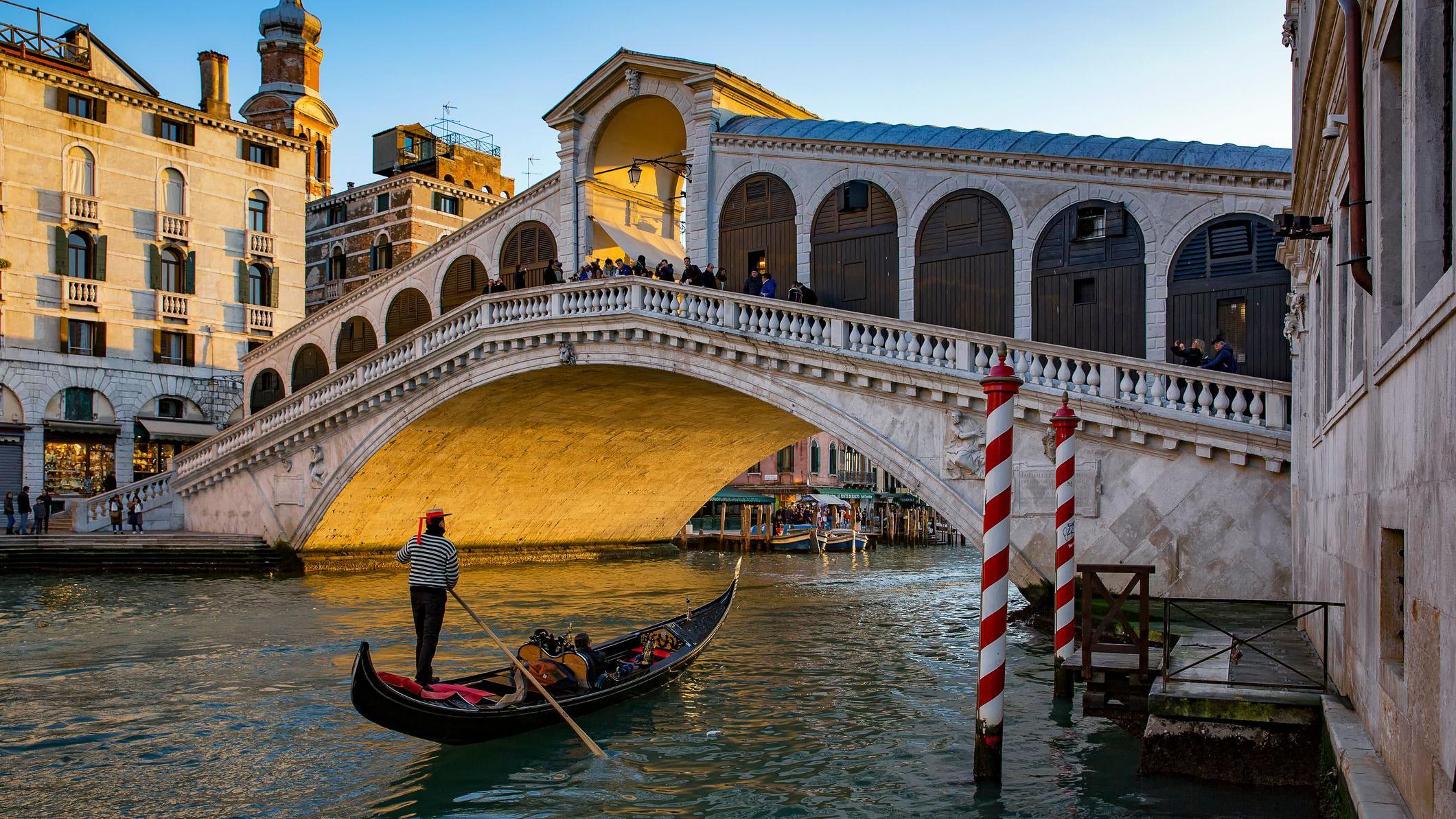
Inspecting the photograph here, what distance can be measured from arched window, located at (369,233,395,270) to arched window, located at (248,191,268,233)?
12.3 ft

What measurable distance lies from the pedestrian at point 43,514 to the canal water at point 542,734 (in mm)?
7421

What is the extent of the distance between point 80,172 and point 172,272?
2.88 metres

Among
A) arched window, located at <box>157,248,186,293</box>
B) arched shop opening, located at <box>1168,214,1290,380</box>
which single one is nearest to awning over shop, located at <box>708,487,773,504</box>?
arched window, located at <box>157,248,186,293</box>

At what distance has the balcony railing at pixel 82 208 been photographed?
24641 millimetres

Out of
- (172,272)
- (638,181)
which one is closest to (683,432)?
(638,181)

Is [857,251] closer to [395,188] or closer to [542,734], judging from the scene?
[542,734]

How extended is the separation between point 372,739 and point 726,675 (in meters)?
3.47

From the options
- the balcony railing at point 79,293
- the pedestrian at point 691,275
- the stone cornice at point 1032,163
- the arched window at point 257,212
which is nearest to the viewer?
the stone cornice at point 1032,163

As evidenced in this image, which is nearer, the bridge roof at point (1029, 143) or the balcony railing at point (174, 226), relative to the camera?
the bridge roof at point (1029, 143)

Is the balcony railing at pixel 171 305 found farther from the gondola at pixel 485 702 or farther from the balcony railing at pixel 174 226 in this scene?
the gondola at pixel 485 702

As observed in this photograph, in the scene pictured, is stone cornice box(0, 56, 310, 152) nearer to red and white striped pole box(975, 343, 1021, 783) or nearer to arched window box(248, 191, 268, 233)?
arched window box(248, 191, 268, 233)

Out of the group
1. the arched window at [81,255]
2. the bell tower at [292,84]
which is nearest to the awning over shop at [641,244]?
the arched window at [81,255]

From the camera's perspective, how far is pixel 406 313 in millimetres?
23172

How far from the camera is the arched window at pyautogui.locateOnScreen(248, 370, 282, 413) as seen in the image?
84.1 ft
